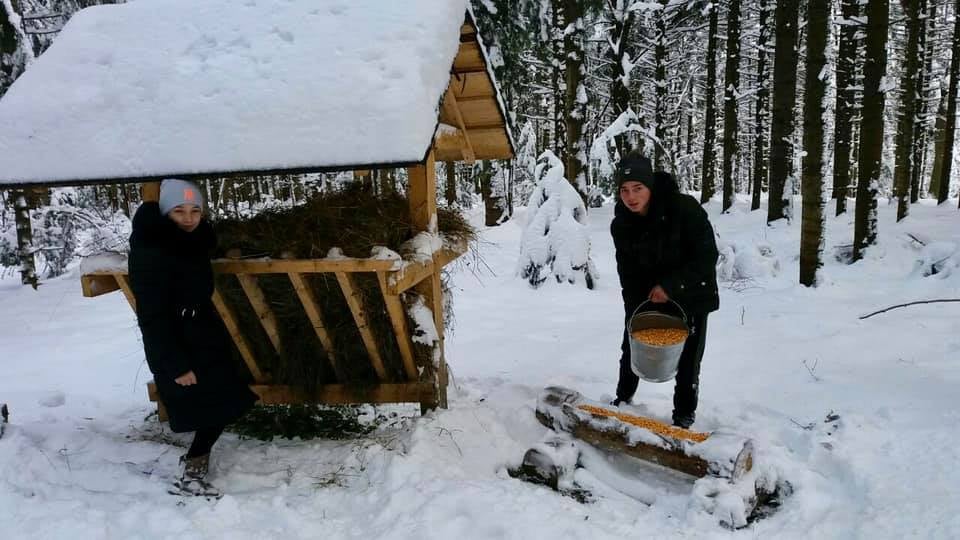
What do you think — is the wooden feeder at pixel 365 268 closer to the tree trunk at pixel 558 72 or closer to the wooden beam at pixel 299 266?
the wooden beam at pixel 299 266

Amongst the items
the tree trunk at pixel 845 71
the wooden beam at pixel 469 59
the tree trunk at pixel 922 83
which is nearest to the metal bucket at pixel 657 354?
the wooden beam at pixel 469 59

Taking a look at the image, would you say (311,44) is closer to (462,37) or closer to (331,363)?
(462,37)

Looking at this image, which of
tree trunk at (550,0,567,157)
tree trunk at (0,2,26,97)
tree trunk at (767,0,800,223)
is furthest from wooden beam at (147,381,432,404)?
tree trunk at (550,0,567,157)

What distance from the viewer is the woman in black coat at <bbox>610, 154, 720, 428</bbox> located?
3607 millimetres

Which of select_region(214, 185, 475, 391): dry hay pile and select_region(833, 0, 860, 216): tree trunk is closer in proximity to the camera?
select_region(214, 185, 475, 391): dry hay pile

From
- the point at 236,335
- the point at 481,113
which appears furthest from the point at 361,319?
the point at 481,113

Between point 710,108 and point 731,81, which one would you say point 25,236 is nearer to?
point 731,81

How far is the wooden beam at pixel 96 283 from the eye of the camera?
138 inches

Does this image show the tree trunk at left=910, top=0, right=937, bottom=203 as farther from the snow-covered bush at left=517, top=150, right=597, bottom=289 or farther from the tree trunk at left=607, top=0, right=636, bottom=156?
the snow-covered bush at left=517, top=150, right=597, bottom=289

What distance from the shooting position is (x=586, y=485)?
3.31 m

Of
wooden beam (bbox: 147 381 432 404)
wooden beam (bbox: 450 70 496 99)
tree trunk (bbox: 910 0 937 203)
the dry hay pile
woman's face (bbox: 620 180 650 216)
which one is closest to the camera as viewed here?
the dry hay pile

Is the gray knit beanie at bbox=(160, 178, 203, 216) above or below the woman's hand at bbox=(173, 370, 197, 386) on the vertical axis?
above

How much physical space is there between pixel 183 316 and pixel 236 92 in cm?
134

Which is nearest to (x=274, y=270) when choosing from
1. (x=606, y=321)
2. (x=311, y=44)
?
(x=311, y=44)
